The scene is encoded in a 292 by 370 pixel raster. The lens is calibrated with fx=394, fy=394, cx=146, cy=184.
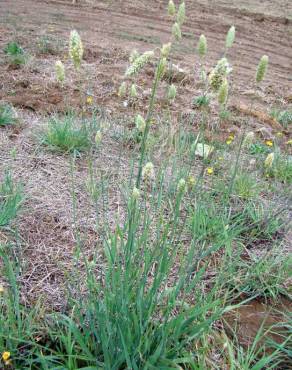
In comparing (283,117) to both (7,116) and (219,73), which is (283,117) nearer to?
(7,116)

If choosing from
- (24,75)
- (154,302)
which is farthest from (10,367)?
(24,75)

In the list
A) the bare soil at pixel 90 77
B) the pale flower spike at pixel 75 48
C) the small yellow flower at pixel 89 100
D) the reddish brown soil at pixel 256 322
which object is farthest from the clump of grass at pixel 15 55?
the reddish brown soil at pixel 256 322

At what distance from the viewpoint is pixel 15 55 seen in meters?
4.58

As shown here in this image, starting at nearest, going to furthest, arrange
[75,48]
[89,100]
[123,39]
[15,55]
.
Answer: [75,48], [89,100], [15,55], [123,39]

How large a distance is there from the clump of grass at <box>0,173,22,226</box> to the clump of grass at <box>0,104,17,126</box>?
977mm

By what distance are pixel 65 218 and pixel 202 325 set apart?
1.20 metres

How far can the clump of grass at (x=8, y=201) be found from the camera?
7.24 ft

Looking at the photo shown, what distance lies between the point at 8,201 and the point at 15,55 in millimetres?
2877

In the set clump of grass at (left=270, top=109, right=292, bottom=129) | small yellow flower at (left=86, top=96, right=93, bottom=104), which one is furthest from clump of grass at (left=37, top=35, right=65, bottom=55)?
clump of grass at (left=270, top=109, right=292, bottom=129)

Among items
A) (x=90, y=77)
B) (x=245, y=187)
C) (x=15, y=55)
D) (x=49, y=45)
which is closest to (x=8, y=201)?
(x=245, y=187)

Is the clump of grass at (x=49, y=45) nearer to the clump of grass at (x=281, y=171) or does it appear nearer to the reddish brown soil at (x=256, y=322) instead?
the clump of grass at (x=281, y=171)

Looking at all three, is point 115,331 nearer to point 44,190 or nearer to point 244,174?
point 44,190

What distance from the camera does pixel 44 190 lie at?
8.77 feet

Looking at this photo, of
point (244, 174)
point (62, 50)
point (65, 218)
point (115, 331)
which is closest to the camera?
point (115, 331)
